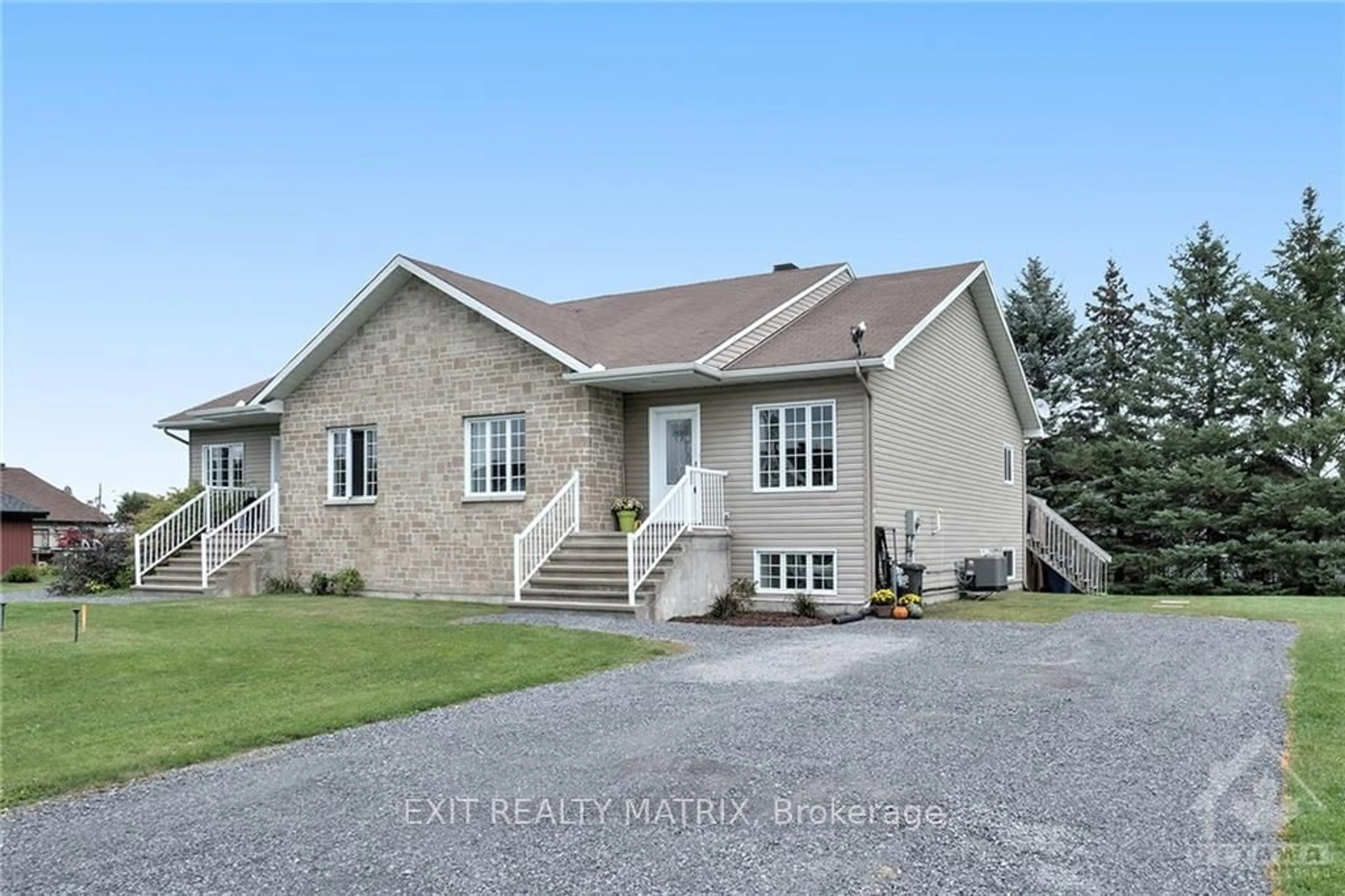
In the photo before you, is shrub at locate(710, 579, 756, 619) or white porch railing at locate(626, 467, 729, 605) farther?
shrub at locate(710, 579, 756, 619)

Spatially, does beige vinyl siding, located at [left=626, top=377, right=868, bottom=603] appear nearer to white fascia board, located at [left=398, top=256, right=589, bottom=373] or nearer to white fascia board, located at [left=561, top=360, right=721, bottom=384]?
white fascia board, located at [left=561, top=360, right=721, bottom=384]

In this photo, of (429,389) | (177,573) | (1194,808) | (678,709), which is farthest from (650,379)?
(1194,808)

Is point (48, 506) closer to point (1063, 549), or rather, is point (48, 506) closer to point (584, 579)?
point (584, 579)

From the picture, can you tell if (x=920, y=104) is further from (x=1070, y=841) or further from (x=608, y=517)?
(x=1070, y=841)

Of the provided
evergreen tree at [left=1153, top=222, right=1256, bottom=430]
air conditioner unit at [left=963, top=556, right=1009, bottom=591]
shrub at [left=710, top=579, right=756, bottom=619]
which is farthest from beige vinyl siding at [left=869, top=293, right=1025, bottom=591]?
evergreen tree at [left=1153, top=222, right=1256, bottom=430]

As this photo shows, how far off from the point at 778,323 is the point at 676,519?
4756 millimetres

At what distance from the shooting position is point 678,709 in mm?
7789

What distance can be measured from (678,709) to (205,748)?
3.28 meters

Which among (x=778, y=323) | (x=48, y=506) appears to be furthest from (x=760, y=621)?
(x=48, y=506)

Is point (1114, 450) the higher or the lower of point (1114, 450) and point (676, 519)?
the higher

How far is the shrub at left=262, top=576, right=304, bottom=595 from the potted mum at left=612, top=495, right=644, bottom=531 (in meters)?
6.49

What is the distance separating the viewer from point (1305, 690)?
8.61 metres

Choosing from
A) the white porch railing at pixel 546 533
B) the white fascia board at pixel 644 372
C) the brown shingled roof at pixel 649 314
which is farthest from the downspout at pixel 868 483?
the white porch railing at pixel 546 533

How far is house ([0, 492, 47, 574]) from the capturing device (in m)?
29.8
